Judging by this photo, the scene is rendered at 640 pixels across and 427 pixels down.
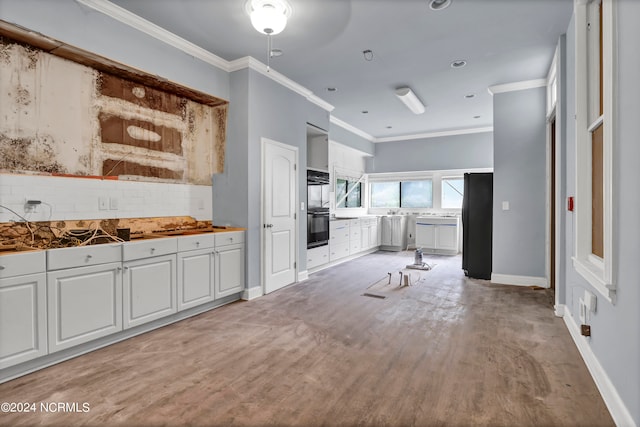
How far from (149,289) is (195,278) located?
50cm

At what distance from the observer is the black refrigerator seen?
511cm

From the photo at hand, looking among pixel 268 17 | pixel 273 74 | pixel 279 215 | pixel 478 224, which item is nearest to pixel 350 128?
pixel 273 74

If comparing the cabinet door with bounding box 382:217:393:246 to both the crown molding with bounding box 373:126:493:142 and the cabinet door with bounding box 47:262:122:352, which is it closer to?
the crown molding with bounding box 373:126:493:142

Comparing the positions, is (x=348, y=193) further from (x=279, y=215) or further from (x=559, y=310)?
(x=559, y=310)

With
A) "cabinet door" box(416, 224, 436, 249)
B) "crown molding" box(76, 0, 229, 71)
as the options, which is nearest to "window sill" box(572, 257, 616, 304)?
"crown molding" box(76, 0, 229, 71)

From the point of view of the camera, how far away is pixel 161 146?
3680 mm

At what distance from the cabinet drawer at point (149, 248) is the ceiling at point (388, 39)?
2065mm

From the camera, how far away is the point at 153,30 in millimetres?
3256

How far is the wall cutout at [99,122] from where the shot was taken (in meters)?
2.60

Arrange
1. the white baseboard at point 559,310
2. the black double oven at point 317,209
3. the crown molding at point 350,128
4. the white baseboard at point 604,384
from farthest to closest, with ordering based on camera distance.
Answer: the crown molding at point 350,128 < the black double oven at point 317,209 < the white baseboard at point 559,310 < the white baseboard at point 604,384

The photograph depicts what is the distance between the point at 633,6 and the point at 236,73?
362 cm

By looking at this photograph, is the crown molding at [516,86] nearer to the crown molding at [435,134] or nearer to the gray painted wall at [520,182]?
the gray painted wall at [520,182]

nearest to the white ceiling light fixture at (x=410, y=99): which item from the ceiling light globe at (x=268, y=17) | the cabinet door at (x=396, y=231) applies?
the ceiling light globe at (x=268, y=17)

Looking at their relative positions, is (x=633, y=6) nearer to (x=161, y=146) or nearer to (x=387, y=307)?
(x=387, y=307)
